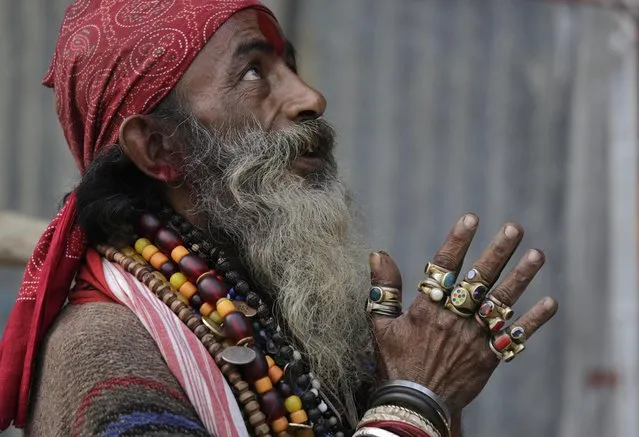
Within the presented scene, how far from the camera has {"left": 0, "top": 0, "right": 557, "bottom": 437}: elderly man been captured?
2.13 metres

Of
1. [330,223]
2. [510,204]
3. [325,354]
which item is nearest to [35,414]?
[325,354]

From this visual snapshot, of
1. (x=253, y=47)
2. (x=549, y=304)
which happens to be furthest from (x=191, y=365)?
(x=253, y=47)

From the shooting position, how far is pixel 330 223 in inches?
103

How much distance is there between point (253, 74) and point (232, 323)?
27.8 inches

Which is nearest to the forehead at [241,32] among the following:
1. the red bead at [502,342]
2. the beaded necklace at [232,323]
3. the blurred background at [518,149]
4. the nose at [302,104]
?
the nose at [302,104]

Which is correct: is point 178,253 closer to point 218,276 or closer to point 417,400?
→ point 218,276

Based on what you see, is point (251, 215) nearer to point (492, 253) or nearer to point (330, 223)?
point (330, 223)

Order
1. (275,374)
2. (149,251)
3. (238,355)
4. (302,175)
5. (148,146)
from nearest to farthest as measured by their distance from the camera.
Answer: (238,355), (275,374), (149,251), (148,146), (302,175)

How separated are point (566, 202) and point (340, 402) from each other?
409 cm

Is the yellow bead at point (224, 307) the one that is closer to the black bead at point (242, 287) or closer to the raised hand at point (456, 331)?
the black bead at point (242, 287)

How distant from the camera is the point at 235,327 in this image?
2266 mm

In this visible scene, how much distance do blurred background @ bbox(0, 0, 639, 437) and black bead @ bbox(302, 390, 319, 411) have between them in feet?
10.4

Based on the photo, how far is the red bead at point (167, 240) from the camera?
7.98ft

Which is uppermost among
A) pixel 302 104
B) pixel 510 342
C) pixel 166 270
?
pixel 302 104
